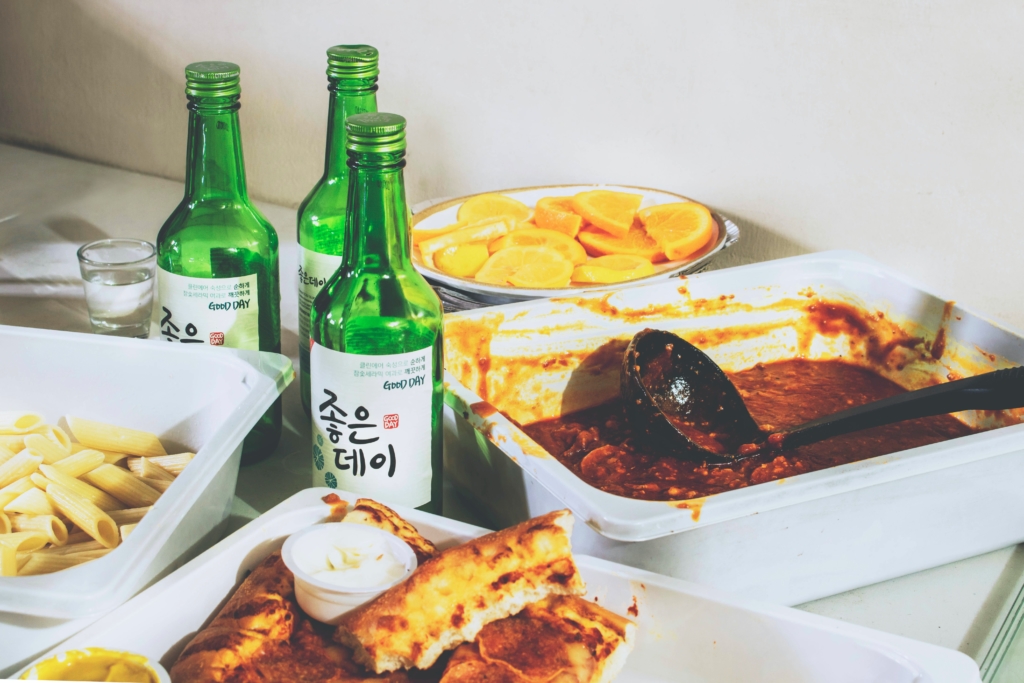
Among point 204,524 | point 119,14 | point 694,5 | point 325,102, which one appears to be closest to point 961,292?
point 694,5

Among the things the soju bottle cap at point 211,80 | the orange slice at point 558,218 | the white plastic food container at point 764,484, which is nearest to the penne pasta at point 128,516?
the white plastic food container at point 764,484

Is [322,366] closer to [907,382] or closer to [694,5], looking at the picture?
[907,382]

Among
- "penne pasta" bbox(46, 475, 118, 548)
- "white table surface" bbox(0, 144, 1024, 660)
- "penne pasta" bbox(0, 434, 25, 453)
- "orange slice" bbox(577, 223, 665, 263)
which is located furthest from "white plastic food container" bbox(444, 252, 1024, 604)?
"penne pasta" bbox(0, 434, 25, 453)

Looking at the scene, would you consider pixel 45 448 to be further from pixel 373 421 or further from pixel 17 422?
pixel 373 421

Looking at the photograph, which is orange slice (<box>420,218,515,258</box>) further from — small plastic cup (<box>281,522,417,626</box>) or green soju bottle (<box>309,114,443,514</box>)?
small plastic cup (<box>281,522,417,626</box>)

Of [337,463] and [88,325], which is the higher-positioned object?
[337,463]

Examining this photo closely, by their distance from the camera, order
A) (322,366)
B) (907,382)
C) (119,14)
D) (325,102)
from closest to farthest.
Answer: (322,366), (907,382), (325,102), (119,14)
